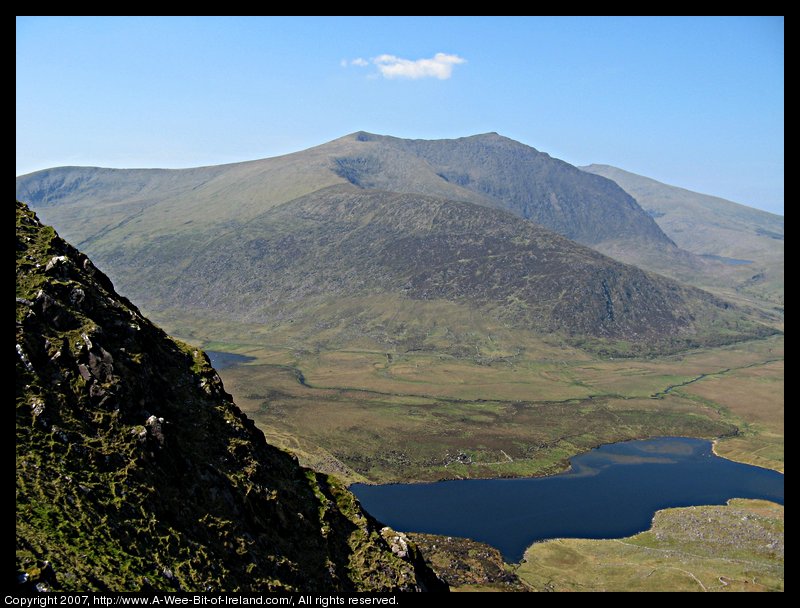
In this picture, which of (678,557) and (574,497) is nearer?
(678,557)

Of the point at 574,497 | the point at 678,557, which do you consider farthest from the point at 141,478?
the point at 574,497

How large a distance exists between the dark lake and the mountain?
58540mm

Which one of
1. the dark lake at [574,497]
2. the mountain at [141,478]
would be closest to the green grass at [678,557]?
the dark lake at [574,497]

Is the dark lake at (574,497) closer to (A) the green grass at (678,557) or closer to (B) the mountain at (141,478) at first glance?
(A) the green grass at (678,557)

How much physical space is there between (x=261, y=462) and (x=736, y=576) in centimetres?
7181

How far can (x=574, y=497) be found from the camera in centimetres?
12925

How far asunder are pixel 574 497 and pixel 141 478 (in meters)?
109

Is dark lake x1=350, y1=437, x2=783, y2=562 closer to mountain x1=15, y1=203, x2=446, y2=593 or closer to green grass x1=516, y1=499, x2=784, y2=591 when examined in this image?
green grass x1=516, y1=499, x2=784, y2=591

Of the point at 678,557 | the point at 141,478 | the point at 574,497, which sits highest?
the point at 141,478

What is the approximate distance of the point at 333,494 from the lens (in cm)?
5562

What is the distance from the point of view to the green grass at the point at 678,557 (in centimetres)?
8400

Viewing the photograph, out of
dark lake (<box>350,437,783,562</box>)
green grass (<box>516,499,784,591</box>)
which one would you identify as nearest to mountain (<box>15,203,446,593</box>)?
green grass (<box>516,499,784,591</box>)

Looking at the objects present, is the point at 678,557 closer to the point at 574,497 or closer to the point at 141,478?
the point at 574,497

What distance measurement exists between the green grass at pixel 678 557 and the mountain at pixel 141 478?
44286 millimetres
